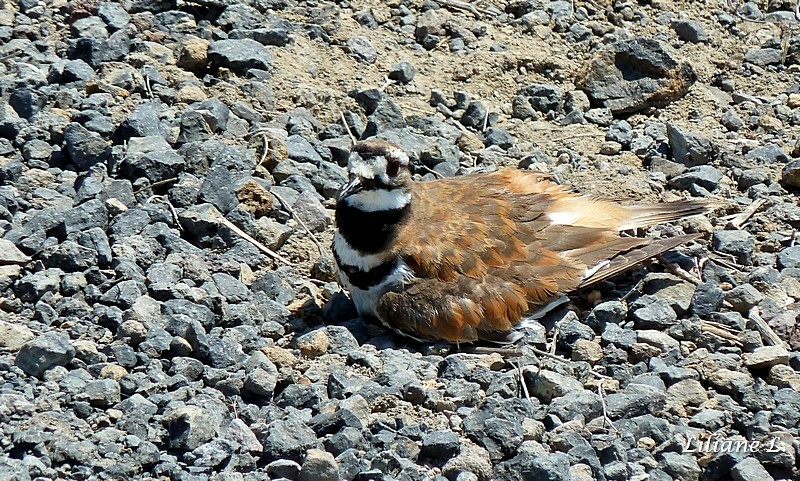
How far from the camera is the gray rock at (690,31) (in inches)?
355

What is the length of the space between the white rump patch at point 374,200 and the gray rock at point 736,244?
2131 millimetres

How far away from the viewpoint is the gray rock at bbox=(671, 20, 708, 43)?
902 cm

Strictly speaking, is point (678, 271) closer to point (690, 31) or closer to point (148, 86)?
point (690, 31)

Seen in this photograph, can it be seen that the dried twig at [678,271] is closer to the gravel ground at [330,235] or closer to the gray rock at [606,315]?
the gravel ground at [330,235]

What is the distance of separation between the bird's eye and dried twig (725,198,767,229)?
Result: 2.31 m

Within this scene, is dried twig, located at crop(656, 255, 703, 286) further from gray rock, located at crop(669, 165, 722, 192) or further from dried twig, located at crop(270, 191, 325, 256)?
dried twig, located at crop(270, 191, 325, 256)

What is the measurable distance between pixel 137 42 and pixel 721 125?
4222 millimetres

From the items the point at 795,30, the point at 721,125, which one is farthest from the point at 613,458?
the point at 795,30

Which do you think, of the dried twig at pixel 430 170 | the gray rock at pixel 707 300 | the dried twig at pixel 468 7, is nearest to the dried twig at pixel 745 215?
the gray rock at pixel 707 300

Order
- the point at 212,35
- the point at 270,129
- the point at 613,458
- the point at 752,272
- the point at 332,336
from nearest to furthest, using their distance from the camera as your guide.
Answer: the point at 613,458 < the point at 332,336 < the point at 752,272 < the point at 270,129 < the point at 212,35

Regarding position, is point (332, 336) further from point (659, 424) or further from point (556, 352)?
point (659, 424)

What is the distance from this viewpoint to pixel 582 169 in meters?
7.87

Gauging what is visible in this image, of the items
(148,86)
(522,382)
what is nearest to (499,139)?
(148,86)
